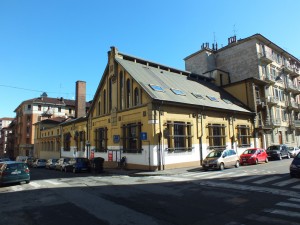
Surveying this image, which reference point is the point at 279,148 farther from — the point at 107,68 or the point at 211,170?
the point at 107,68

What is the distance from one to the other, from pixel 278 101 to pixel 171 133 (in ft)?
87.0

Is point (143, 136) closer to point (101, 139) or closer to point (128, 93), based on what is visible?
point (128, 93)

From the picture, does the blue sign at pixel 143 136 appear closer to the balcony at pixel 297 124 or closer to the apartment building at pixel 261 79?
the apartment building at pixel 261 79

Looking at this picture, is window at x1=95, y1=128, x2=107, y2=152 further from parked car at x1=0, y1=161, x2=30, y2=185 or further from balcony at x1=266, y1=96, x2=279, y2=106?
balcony at x1=266, y1=96, x2=279, y2=106

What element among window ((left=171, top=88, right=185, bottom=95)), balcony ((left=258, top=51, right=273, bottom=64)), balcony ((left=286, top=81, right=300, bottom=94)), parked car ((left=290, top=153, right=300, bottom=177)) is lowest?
parked car ((left=290, top=153, right=300, bottom=177))

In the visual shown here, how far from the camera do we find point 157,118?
21141 mm

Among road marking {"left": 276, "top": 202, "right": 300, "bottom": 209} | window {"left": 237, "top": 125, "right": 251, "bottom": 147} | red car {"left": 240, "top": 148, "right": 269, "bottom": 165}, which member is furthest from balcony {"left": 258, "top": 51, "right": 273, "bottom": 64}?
road marking {"left": 276, "top": 202, "right": 300, "bottom": 209}

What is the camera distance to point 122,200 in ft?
31.7

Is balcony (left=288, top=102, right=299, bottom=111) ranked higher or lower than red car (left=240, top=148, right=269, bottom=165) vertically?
higher

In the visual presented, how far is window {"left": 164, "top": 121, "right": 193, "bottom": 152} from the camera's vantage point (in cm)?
2188

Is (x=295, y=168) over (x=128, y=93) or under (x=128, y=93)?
under

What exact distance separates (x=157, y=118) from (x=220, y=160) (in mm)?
6229

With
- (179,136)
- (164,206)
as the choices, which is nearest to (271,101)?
(179,136)

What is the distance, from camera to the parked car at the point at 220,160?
19.3 meters
